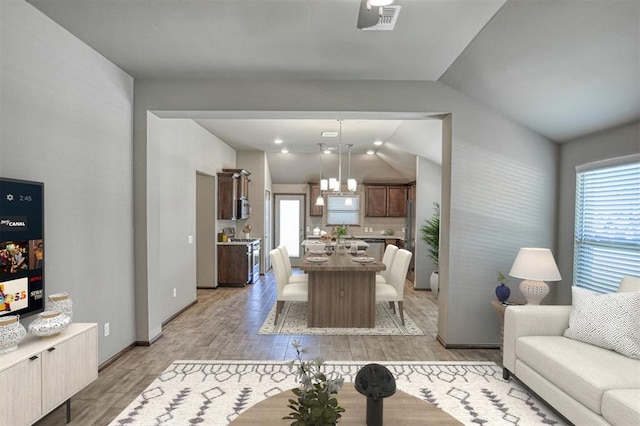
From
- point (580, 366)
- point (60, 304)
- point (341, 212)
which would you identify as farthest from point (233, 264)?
point (580, 366)

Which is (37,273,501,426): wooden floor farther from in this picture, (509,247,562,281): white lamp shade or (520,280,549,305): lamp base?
(509,247,562,281): white lamp shade

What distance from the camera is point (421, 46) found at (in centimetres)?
289

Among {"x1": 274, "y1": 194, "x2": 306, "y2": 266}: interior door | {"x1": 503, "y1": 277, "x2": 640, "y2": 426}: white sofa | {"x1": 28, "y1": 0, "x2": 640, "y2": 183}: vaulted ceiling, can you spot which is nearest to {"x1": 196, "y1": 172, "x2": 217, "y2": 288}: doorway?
{"x1": 28, "y1": 0, "x2": 640, "y2": 183}: vaulted ceiling

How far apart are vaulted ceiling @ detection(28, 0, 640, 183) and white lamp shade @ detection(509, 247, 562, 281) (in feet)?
4.18

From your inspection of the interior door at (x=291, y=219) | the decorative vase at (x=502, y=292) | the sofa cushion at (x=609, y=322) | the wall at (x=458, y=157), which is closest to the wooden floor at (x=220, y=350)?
the wall at (x=458, y=157)

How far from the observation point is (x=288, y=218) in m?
9.25

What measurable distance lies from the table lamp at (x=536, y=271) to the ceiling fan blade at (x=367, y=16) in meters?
2.61

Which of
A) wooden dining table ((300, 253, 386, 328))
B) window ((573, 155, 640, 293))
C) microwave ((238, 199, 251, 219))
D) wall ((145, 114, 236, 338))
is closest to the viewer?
window ((573, 155, 640, 293))

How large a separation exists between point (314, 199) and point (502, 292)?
6.15 metres

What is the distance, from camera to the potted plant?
19.9ft

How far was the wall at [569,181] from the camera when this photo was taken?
3.15m

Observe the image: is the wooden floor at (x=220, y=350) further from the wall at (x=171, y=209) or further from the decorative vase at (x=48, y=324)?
the decorative vase at (x=48, y=324)

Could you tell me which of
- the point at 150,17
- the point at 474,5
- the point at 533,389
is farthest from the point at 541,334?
the point at 150,17

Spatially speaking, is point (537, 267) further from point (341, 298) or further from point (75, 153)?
point (75, 153)
